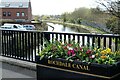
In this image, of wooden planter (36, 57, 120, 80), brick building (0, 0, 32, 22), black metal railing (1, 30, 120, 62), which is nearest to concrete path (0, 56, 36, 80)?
black metal railing (1, 30, 120, 62)

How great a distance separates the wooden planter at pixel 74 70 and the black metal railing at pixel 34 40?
63cm

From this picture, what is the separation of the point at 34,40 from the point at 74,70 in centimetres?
204

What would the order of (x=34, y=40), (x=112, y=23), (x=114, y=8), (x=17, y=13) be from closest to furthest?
1. (x=34, y=40)
2. (x=114, y=8)
3. (x=112, y=23)
4. (x=17, y=13)

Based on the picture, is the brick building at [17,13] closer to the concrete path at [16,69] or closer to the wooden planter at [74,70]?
the concrete path at [16,69]

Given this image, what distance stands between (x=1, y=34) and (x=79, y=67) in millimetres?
3187

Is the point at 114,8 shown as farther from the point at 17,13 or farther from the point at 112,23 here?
the point at 17,13

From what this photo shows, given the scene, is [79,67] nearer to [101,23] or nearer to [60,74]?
[60,74]

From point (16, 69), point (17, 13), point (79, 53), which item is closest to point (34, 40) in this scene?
point (16, 69)

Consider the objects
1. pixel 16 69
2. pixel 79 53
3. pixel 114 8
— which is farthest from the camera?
pixel 114 8

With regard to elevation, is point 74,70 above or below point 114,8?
below

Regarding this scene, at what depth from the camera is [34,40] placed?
491 centimetres

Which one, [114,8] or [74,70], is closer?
[74,70]

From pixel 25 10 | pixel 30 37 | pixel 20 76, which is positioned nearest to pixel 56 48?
pixel 20 76

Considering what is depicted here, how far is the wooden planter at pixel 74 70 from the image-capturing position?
2.84 meters
